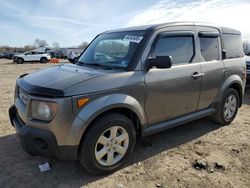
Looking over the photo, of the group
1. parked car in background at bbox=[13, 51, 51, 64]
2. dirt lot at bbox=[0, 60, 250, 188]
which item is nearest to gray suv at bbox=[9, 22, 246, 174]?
dirt lot at bbox=[0, 60, 250, 188]

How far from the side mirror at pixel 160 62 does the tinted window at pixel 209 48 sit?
131 centimetres

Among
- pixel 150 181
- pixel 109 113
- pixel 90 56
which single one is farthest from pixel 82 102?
pixel 90 56

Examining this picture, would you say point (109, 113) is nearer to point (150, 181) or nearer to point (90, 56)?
point (150, 181)

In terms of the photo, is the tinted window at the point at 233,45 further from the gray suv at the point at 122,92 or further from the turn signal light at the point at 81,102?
the turn signal light at the point at 81,102

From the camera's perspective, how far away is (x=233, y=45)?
517 centimetres

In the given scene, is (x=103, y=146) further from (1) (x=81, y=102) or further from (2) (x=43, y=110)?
(2) (x=43, y=110)

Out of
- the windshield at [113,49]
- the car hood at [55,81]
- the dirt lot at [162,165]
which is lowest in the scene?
the dirt lot at [162,165]

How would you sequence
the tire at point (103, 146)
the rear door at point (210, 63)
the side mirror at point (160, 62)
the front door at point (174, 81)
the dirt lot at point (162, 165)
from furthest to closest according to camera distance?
1. the rear door at point (210, 63)
2. the front door at point (174, 81)
3. the side mirror at point (160, 62)
4. the dirt lot at point (162, 165)
5. the tire at point (103, 146)

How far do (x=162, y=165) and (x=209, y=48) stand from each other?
2338 millimetres

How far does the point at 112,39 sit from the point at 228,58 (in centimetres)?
236

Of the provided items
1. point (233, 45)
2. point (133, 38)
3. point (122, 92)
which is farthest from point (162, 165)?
point (233, 45)

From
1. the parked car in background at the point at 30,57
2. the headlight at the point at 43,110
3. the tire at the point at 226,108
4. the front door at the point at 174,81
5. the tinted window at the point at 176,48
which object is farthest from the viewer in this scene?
the parked car in background at the point at 30,57

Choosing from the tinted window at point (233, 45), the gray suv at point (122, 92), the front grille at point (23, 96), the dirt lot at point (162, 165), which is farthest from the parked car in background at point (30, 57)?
the tinted window at point (233, 45)

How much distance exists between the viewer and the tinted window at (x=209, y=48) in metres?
4.45
